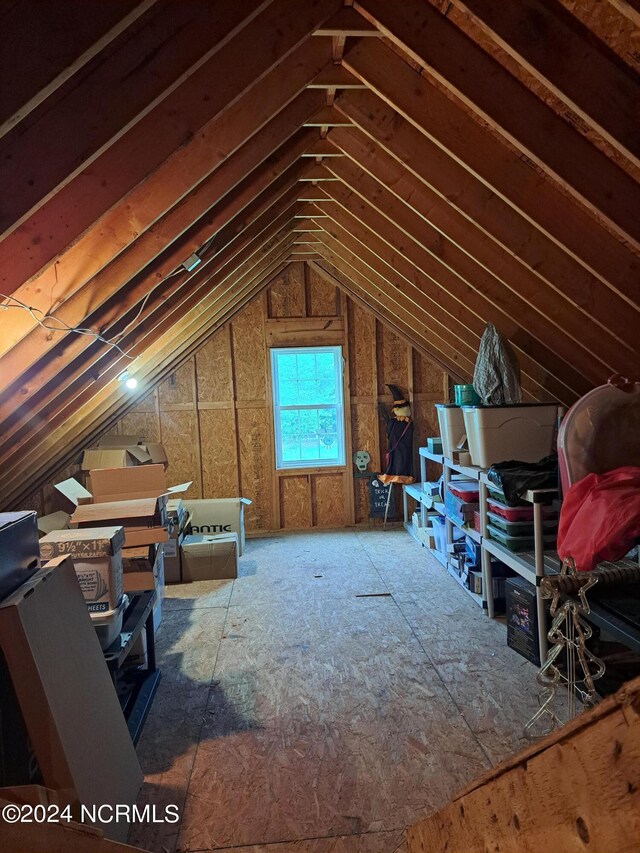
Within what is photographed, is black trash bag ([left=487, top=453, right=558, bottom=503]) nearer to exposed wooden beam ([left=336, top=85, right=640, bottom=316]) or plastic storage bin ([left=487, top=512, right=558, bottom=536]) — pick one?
plastic storage bin ([left=487, top=512, right=558, bottom=536])

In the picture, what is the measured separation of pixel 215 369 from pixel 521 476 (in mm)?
3963

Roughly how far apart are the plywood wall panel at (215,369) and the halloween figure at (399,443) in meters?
1.94

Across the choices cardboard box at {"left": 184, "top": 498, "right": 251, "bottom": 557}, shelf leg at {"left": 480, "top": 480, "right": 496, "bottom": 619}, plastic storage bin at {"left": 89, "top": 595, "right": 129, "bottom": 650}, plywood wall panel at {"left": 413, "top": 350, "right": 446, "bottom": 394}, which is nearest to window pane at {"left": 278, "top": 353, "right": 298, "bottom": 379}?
plywood wall panel at {"left": 413, "top": 350, "right": 446, "bottom": 394}

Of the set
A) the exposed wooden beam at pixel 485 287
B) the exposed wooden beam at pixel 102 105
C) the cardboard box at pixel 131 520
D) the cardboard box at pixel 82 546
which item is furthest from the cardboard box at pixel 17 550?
the exposed wooden beam at pixel 485 287

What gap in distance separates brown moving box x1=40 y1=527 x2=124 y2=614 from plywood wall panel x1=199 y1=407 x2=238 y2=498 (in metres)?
3.67

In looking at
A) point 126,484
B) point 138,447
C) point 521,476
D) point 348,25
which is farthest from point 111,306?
point 138,447

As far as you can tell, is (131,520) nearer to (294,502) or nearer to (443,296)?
(443,296)

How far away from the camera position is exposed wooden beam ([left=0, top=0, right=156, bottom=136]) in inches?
43.1

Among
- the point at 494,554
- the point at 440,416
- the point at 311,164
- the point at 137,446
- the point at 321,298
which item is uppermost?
the point at 311,164

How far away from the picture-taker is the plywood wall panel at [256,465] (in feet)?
20.4

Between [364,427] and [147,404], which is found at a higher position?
[147,404]

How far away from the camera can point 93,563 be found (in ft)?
8.08

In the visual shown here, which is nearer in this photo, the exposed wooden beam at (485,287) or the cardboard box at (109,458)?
the exposed wooden beam at (485,287)

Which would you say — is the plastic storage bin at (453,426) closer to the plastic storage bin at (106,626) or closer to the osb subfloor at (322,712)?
the osb subfloor at (322,712)
